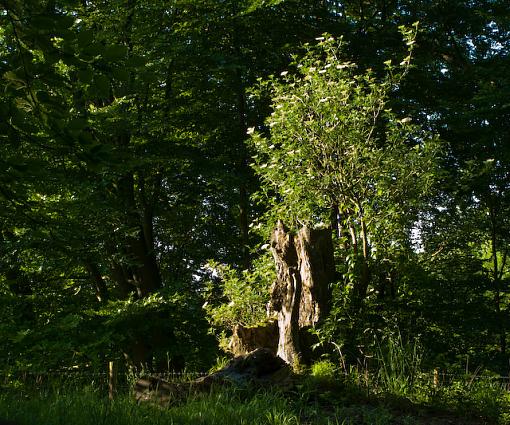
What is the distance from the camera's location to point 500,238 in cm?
1318

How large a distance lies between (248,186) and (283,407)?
8.51 m

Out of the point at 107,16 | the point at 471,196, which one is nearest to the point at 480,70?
the point at 471,196

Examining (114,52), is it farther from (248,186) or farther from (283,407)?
(248,186)

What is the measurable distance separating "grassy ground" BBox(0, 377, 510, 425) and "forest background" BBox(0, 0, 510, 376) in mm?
1074

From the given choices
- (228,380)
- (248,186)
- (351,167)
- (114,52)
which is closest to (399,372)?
(228,380)

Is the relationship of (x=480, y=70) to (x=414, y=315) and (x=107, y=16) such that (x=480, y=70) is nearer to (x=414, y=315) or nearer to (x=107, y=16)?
(x=414, y=315)

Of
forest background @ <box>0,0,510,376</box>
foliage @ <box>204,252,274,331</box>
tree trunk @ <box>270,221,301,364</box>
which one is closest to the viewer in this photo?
tree trunk @ <box>270,221,301,364</box>

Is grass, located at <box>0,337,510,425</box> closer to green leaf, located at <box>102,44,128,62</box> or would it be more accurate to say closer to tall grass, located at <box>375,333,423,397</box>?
tall grass, located at <box>375,333,423,397</box>

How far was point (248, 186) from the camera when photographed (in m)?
14.0

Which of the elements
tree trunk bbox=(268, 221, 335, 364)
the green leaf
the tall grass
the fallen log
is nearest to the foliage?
tree trunk bbox=(268, 221, 335, 364)

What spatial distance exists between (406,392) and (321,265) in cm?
245

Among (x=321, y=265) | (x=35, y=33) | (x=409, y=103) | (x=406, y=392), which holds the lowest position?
(x=406, y=392)

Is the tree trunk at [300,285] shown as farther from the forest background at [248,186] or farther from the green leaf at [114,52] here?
the green leaf at [114,52]

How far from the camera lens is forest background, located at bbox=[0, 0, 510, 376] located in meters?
9.02
